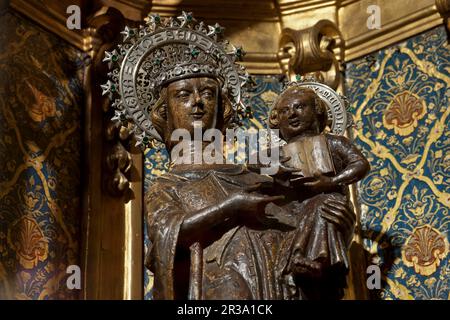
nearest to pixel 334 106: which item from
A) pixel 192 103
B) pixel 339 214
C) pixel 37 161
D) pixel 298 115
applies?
pixel 298 115

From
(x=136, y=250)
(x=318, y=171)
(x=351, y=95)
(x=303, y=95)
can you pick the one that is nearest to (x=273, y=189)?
(x=318, y=171)

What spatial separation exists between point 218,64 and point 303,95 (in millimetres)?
347

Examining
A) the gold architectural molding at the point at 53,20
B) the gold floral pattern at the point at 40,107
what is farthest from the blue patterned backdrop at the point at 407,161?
the gold floral pattern at the point at 40,107

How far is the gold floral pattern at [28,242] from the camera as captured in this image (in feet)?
11.7

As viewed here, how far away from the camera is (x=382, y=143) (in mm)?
4121

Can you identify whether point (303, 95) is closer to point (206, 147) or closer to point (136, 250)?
point (206, 147)

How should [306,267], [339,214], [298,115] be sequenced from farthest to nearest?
[298,115] < [339,214] < [306,267]

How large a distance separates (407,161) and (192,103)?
113cm

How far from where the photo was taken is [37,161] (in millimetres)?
3775

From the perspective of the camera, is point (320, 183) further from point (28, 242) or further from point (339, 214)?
point (28, 242)

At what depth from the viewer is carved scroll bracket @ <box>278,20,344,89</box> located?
14.1 ft

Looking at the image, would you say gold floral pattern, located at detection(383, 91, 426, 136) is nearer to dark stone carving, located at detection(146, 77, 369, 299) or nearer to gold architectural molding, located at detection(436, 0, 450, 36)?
gold architectural molding, located at detection(436, 0, 450, 36)

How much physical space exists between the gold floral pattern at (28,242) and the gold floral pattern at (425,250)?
141 cm

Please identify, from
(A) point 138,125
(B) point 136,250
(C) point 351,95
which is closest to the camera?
(A) point 138,125
